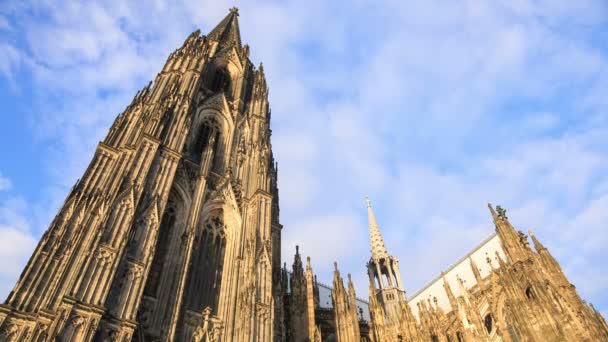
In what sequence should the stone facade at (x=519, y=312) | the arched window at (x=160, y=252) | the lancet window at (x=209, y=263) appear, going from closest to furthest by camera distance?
the arched window at (x=160, y=252) → the lancet window at (x=209, y=263) → the stone facade at (x=519, y=312)

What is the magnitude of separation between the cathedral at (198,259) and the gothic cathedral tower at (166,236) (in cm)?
5

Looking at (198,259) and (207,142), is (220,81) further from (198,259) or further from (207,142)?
(198,259)

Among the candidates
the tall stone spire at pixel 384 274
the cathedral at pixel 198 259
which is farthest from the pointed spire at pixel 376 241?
the cathedral at pixel 198 259

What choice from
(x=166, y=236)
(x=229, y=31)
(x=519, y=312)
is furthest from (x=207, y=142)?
(x=519, y=312)

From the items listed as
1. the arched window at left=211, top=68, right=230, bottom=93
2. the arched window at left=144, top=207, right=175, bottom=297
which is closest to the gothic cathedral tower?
the arched window at left=144, top=207, right=175, bottom=297

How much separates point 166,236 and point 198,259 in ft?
6.04

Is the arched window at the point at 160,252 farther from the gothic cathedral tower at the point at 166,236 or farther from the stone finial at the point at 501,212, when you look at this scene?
the stone finial at the point at 501,212

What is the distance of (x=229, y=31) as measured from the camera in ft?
121

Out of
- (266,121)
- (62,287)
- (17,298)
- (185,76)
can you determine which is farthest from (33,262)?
(266,121)

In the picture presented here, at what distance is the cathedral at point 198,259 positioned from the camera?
12875mm

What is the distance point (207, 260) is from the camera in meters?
18.1

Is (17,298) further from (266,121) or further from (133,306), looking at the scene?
(266,121)

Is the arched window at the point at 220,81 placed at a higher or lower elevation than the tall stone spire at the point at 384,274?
higher

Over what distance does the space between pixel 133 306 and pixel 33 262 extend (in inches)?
194
